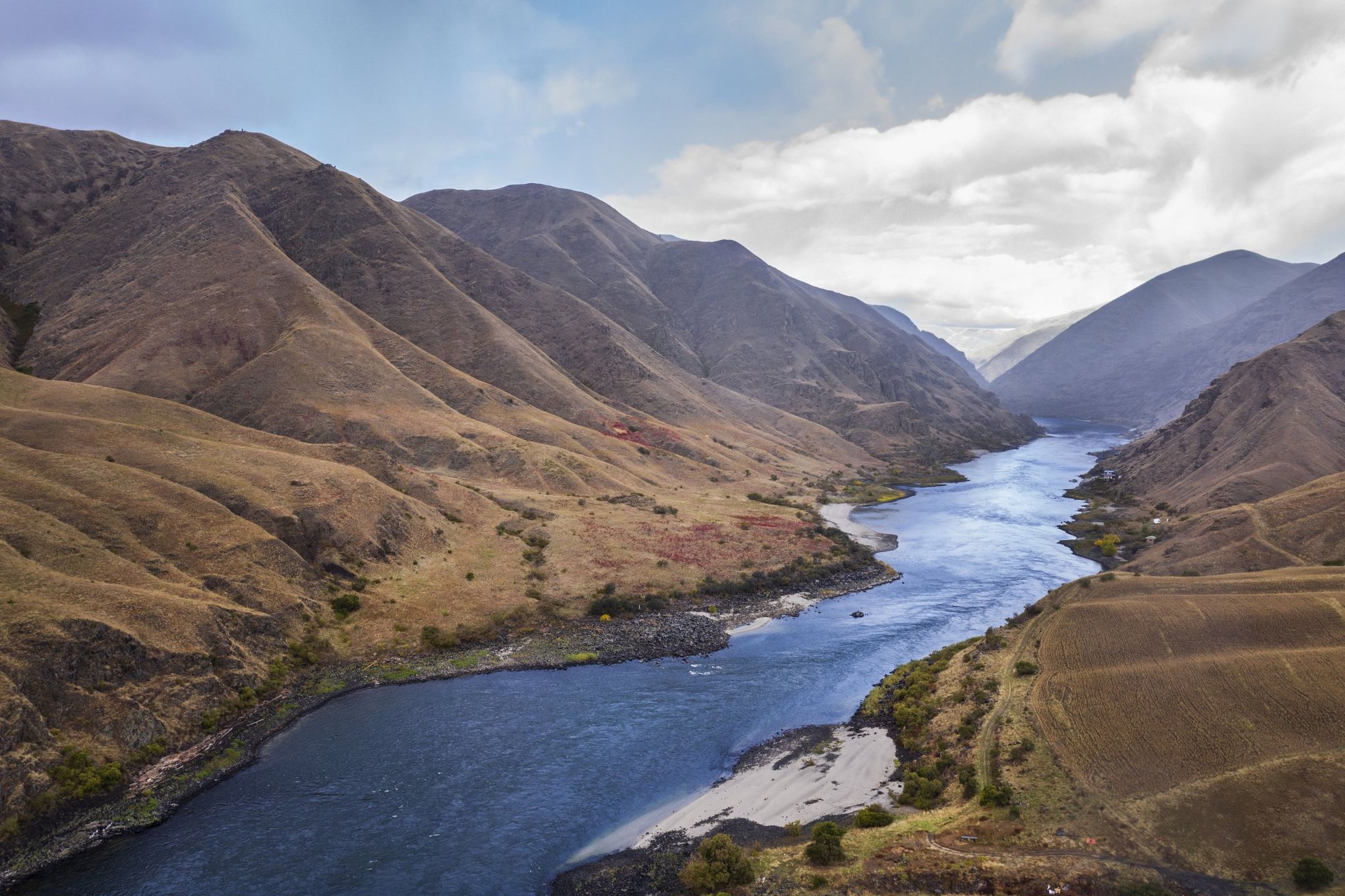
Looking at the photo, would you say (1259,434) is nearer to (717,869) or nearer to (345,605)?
(717,869)

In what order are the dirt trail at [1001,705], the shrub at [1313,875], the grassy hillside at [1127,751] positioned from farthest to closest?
1. the dirt trail at [1001,705]
2. the grassy hillside at [1127,751]
3. the shrub at [1313,875]

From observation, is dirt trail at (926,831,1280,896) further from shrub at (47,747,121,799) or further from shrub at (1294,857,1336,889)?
shrub at (47,747,121,799)

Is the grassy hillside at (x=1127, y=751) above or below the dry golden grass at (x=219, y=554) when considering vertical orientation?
below

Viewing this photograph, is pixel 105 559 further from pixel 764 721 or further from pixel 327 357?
pixel 327 357

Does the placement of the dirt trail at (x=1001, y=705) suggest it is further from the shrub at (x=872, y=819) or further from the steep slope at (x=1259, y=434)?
the steep slope at (x=1259, y=434)

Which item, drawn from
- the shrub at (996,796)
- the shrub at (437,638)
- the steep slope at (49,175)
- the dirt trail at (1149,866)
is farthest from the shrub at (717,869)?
the steep slope at (49,175)

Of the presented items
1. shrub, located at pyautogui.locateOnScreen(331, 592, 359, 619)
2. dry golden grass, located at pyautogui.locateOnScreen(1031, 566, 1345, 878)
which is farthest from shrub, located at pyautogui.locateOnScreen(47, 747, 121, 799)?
dry golden grass, located at pyautogui.locateOnScreen(1031, 566, 1345, 878)

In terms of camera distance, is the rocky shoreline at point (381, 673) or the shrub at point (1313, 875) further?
the rocky shoreline at point (381, 673)
